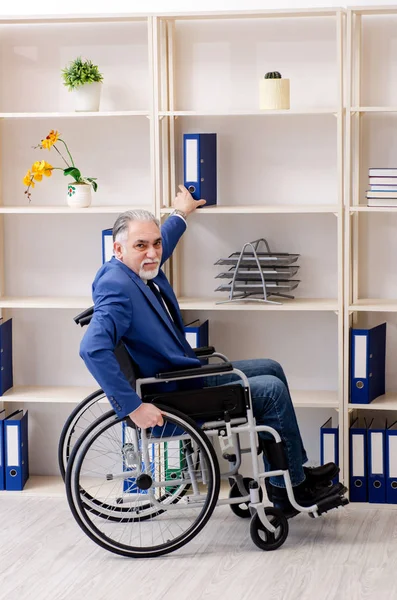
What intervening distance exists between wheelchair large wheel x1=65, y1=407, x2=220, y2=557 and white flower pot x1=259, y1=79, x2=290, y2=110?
1.32m

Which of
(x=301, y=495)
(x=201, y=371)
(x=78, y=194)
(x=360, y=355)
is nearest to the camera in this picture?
(x=201, y=371)

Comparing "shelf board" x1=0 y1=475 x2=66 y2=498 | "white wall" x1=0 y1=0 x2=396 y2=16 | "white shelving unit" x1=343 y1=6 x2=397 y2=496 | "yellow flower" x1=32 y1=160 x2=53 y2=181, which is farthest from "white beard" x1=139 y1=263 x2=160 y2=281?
"white wall" x1=0 y1=0 x2=396 y2=16

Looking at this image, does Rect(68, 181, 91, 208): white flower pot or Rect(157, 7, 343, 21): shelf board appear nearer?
Rect(157, 7, 343, 21): shelf board

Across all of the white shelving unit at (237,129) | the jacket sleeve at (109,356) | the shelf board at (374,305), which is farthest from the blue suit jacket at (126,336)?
the shelf board at (374,305)

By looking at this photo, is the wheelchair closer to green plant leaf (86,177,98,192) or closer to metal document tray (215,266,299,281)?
metal document tray (215,266,299,281)

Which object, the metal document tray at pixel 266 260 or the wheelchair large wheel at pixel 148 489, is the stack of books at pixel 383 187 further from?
the wheelchair large wheel at pixel 148 489

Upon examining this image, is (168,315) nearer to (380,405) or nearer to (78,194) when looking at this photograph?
(78,194)

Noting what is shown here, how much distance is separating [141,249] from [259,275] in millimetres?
688

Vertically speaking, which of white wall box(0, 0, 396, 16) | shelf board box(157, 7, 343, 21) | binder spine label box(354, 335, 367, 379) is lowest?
binder spine label box(354, 335, 367, 379)

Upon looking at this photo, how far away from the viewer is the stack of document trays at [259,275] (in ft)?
12.5

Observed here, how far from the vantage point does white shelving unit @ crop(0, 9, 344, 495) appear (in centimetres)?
385

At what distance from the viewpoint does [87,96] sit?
3816 millimetres

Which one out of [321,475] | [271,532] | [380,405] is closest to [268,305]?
[380,405]

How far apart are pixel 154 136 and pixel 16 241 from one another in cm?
86
